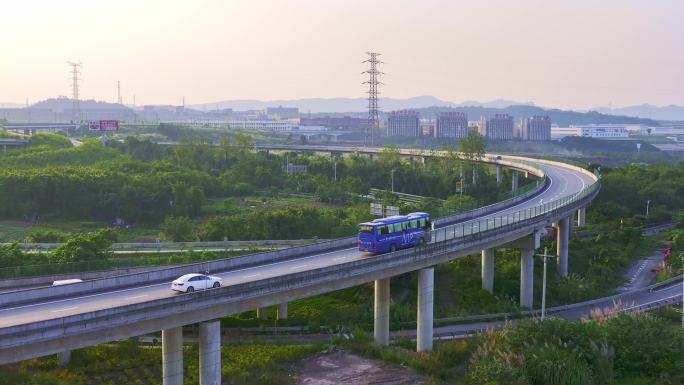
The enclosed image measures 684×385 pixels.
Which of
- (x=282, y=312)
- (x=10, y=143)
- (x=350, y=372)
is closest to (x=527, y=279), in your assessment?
(x=282, y=312)

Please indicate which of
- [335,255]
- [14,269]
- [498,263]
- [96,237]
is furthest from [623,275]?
[14,269]

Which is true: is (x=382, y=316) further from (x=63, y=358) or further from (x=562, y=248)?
(x=562, y=248)

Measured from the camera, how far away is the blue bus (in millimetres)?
43094

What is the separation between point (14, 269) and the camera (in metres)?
40.8

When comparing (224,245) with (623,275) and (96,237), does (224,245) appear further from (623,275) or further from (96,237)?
(623,275)

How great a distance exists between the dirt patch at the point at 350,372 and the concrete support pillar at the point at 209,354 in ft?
18.1

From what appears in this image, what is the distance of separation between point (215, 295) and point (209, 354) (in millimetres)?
2579

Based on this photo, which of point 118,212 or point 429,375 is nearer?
point 429,375

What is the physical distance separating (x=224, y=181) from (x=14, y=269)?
224ft

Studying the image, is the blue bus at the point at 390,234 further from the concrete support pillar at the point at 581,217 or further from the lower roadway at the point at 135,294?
the concrete support pillar at the point at 581,217

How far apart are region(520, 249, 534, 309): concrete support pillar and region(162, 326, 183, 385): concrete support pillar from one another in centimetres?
3178

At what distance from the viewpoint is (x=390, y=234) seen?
43.5 m

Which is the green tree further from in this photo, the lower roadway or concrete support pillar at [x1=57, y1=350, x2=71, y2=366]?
concrete support pillar at [x1=57, y1=350, x2=71, y2=366]

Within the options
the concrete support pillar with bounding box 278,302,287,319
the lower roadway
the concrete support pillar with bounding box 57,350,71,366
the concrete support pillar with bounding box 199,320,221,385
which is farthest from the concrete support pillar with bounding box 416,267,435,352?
the concrete support pillar with bounding box 57,350,71,366
